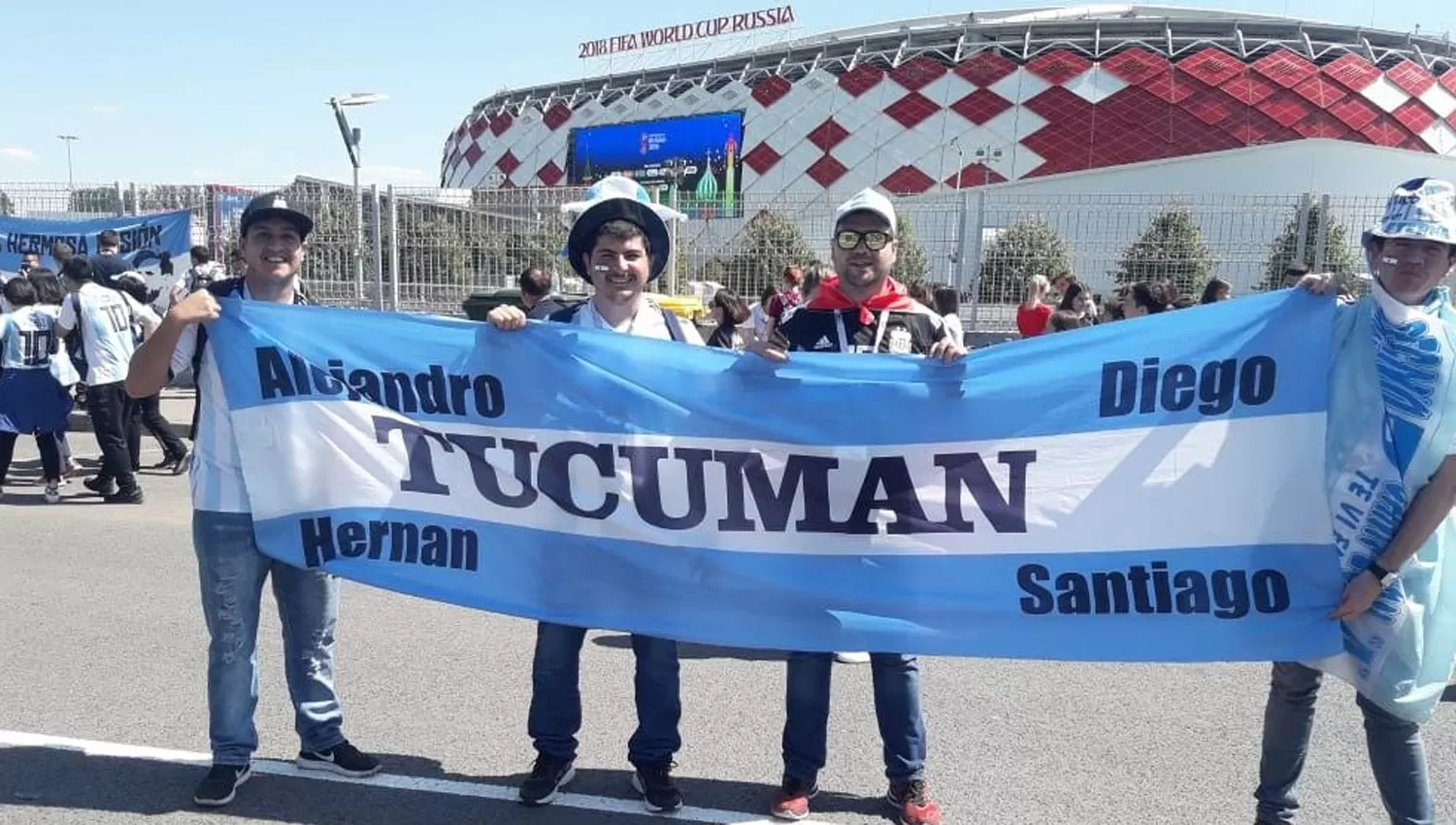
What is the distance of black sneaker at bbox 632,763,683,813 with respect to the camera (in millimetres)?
3430

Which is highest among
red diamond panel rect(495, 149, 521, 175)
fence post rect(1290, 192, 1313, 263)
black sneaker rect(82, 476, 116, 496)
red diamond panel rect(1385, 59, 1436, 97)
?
red diamond panel rect(1385, 59, 1436, 97)

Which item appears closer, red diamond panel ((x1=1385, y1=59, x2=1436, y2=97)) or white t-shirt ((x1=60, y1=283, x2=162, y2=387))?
white t-shirt ((x1=60, y1=283, x2=162, y2=387))

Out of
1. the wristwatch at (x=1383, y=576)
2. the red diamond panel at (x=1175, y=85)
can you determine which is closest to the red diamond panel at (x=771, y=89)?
the red diamond panel at (x=1175, y=85)

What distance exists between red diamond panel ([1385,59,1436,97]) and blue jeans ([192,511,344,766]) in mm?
60374

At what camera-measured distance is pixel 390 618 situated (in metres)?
5.37

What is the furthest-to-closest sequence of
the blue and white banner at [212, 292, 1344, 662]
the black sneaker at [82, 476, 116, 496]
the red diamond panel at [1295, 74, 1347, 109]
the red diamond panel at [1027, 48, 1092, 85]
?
1. the red diamond panel at [1027, 48, 1092, 85]
2. the red diamond panel at [1295, 74, 1347, 109]
3. the black sneaker at [82, 476, 116, 496]
4. the blue and white banner at [212, 292, 1344, 662]

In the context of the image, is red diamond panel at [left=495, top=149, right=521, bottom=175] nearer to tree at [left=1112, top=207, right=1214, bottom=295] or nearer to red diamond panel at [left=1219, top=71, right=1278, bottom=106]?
red diamond panel at [left=1219, top=71, right=1278, bottom=106]

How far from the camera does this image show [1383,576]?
9.14 ft

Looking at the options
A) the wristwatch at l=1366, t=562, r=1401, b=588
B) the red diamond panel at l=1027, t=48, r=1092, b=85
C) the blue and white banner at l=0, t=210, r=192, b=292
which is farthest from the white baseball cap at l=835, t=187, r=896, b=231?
the red diamond panel at l=1027, t=48, r=1092, b=85

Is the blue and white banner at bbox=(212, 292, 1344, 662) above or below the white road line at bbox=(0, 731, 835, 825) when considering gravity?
above

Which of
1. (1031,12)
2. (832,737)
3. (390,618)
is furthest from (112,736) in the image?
(1031,12)

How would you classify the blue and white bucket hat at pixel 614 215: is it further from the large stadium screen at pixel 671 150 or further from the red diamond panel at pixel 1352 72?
the red diamond panel at pixel 1352 72

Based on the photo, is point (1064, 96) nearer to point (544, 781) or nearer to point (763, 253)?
point (763, 253)

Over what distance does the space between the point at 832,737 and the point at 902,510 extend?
3.72ft
